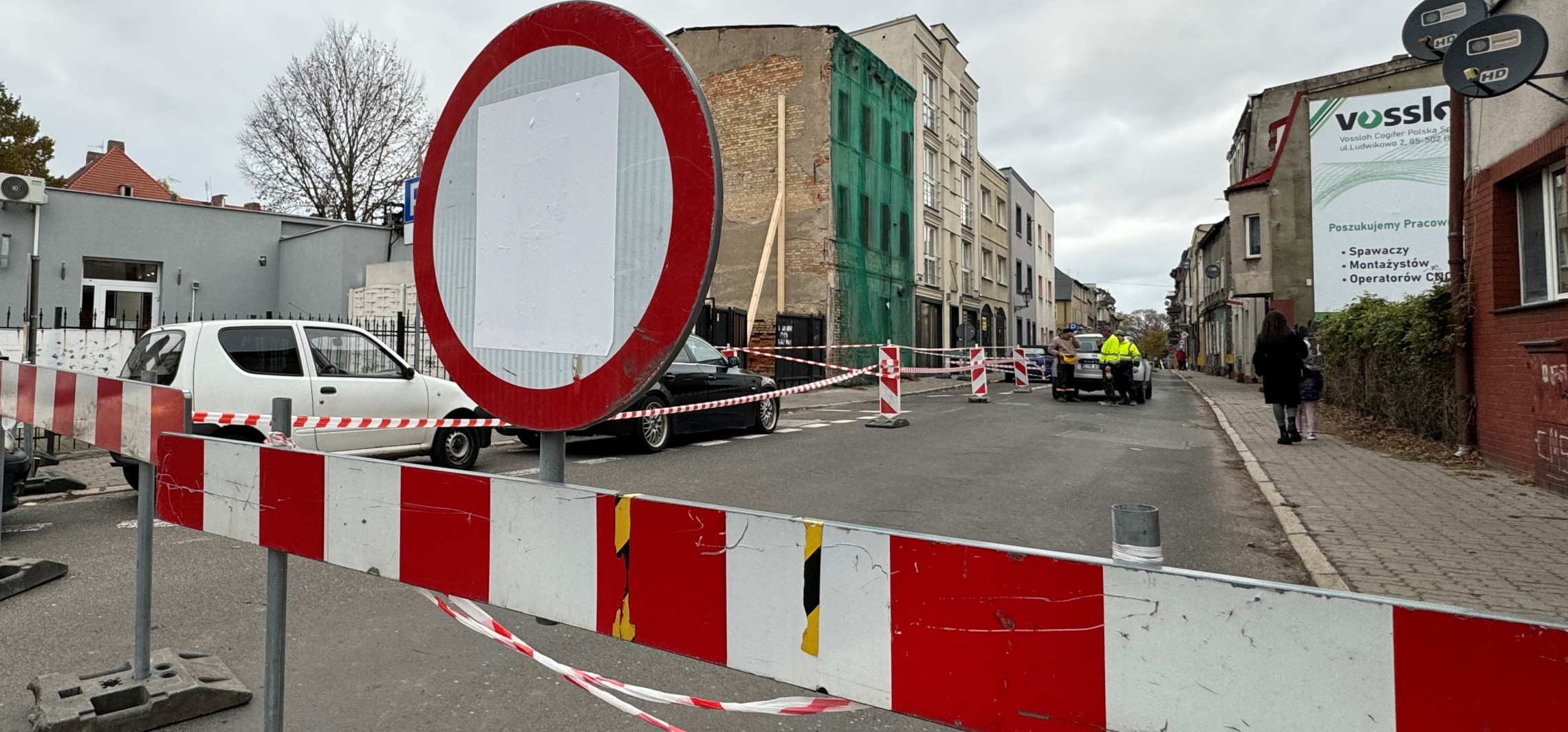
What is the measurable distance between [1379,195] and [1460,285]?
9.37 m

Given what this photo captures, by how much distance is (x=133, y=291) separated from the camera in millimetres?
23531

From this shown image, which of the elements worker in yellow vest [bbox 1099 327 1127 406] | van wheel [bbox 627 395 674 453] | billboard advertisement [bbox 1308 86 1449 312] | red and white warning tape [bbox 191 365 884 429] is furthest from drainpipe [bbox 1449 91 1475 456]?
worker in yellow vest [bbox 1099 327 1127 406]

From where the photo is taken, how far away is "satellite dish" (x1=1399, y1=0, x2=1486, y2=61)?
833 cm

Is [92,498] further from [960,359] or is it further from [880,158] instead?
[960,359]

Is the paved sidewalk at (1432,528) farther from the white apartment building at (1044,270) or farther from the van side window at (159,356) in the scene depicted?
the white apartment building at (1044,270)

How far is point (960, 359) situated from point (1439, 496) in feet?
89.4

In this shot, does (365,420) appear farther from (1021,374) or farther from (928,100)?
(928,100)

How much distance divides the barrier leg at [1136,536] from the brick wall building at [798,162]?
2419 cm

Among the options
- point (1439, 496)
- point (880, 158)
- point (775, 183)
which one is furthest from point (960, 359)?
point (1439, 496)

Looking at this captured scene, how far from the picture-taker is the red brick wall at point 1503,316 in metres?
7.66

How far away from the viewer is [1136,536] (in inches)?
43.6

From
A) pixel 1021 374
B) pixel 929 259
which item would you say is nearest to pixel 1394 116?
pixel 1021 374

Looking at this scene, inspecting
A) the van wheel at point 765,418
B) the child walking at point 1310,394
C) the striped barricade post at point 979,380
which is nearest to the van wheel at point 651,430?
the van wheel at point 765,418

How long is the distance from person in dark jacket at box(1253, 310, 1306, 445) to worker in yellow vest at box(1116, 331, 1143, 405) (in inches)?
299
